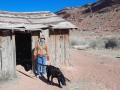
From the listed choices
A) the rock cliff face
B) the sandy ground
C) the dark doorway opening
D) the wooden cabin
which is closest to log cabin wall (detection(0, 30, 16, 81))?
the wooden cabin

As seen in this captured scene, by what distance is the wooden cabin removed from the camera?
10141 millimetres

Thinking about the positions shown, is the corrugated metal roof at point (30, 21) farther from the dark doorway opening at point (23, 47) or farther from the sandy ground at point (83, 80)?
the sandy ground at point (83, 80)

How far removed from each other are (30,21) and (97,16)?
58.4 meters

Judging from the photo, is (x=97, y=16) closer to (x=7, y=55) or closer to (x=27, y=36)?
(x=27, y=36)

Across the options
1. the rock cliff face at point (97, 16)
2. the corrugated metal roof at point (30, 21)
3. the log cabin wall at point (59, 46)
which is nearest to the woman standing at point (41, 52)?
the corrugated metal roof at point (30, 21)

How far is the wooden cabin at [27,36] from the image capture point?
1014cm

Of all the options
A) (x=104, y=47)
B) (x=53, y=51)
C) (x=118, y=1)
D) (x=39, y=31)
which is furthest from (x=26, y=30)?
(x=118, y=1)

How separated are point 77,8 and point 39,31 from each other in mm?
77118

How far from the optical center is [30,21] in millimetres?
12102

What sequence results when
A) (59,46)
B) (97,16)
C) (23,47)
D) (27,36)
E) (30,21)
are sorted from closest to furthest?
1. (30,21)
2. (59,46)
3. (27,36)
4. (23,47)
5. (97,16)

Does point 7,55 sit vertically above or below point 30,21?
below

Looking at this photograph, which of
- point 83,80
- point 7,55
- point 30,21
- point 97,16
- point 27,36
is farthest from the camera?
point 97,16

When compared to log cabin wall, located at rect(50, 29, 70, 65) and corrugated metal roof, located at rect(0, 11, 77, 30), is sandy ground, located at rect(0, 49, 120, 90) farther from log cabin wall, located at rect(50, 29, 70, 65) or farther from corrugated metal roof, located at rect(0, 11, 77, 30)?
corrugated metal roof, located at rect(0, 11, 77, 30)

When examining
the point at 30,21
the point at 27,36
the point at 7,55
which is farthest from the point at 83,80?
the point at 27,36
